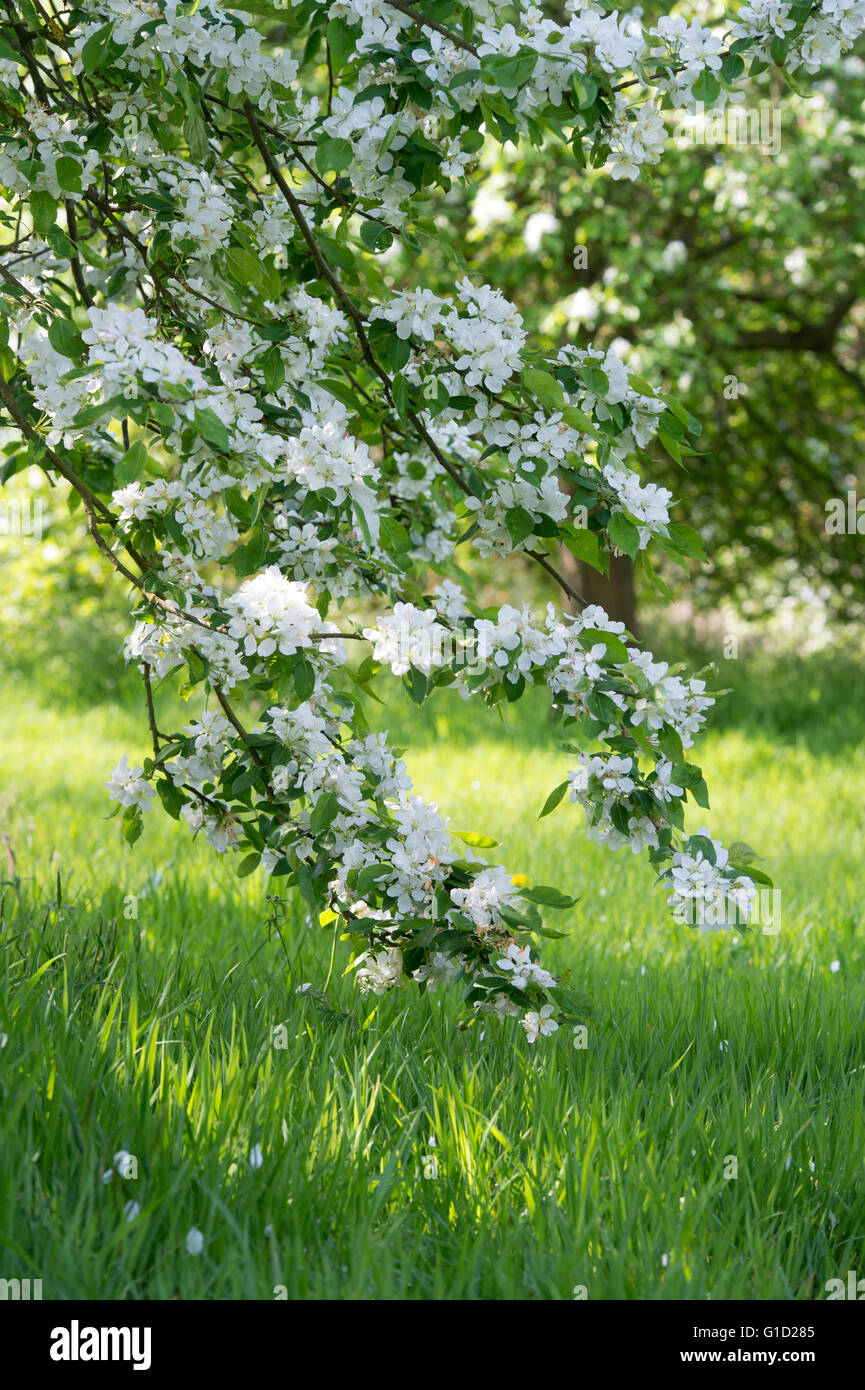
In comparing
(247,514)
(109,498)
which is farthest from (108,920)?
(247,514)

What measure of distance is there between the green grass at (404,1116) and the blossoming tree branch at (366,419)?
11.1 inches

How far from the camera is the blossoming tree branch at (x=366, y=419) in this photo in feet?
6.89

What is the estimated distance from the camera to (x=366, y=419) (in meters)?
2.56

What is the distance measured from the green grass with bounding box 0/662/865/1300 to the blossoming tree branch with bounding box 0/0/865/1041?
28 cm

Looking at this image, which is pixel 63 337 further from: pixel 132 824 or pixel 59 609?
pixel 59 609

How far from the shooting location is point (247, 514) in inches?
86.7

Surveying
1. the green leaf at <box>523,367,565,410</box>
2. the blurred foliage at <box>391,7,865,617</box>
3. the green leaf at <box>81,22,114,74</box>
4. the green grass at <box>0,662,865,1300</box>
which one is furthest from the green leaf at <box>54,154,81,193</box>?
the blurred foliage at <box>391,7,865,617</box>

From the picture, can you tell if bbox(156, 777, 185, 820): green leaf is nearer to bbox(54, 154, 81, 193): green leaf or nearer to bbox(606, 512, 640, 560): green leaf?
bbox(606, 512, 640, 560): green leaf

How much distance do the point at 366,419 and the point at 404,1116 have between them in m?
1.47

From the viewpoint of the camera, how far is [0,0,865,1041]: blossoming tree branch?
210 cm

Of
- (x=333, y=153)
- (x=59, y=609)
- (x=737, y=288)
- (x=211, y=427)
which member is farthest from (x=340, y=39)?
(x=59, y=609)

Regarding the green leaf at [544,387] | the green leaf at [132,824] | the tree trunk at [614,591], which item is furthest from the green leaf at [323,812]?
the tree trunk at [614,591]

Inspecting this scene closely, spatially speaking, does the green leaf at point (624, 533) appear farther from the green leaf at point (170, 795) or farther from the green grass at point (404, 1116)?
the green leaf at point (170, 795)
